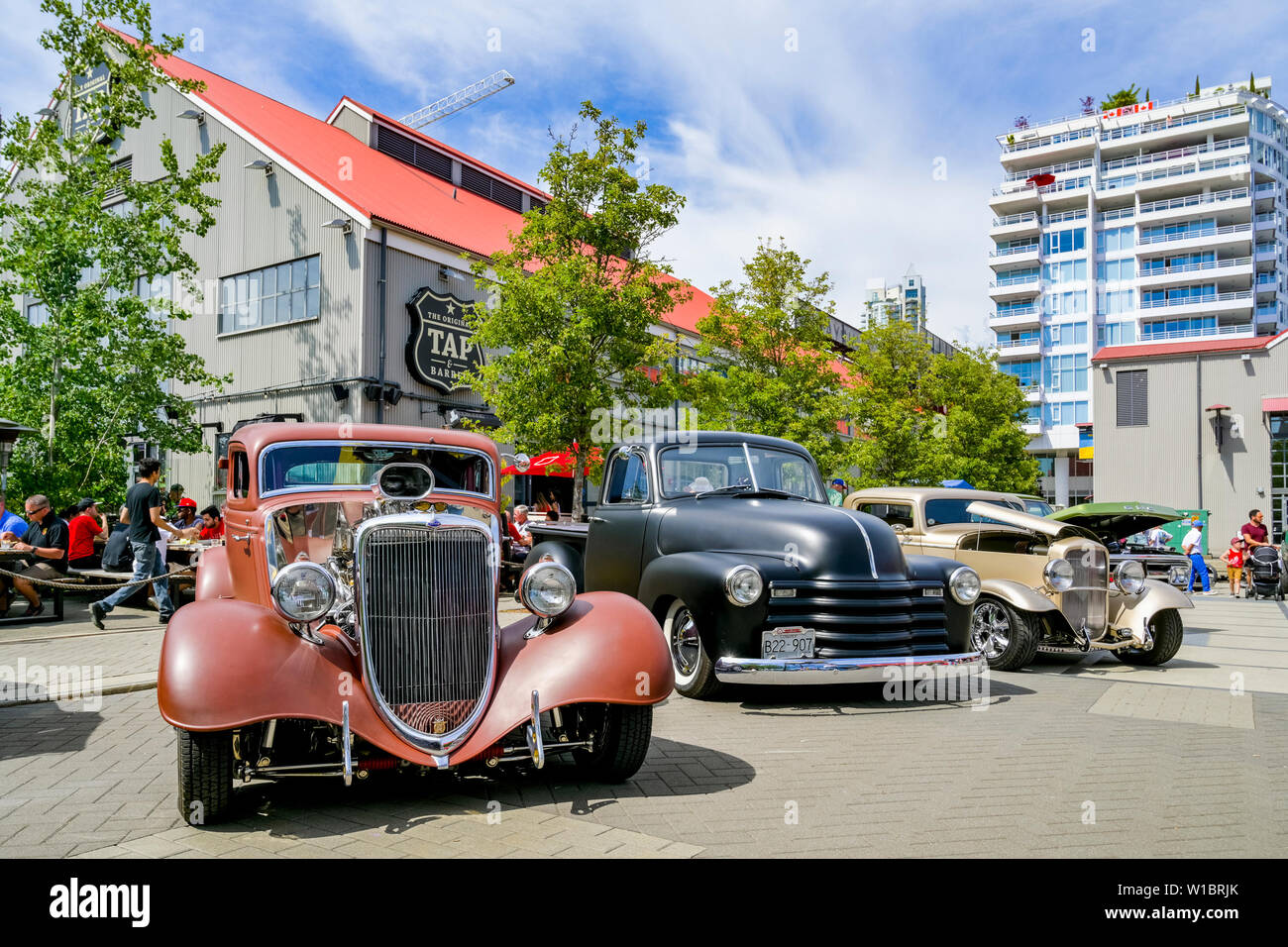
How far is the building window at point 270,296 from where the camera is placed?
939 inches

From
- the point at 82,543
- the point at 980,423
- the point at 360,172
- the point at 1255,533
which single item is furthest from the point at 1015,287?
the point at 82,543

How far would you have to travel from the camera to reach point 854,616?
6.75 meters

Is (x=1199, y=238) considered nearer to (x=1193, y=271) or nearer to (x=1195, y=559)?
(x=1193, y=271)

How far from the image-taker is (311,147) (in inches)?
1025

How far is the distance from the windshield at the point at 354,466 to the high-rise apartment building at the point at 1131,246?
212ft

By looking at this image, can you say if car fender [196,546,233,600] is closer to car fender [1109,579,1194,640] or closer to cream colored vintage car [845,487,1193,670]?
cream colored vintage car [845,487,1193,670]

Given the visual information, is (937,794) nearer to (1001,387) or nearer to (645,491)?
(645,491)

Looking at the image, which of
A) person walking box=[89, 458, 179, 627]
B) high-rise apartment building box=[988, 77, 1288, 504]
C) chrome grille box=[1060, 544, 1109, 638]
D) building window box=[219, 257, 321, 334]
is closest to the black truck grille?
chrome grille box=[1060, 544, 1109, 638]

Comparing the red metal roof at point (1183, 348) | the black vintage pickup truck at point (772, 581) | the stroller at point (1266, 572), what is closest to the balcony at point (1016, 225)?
the red metal roof at point (1183, 348)

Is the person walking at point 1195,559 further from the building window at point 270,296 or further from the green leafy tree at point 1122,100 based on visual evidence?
the green leafy tree at point 1122,100

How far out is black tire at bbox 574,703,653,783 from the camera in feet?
15.5

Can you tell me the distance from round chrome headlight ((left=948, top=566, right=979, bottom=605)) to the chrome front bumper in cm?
89

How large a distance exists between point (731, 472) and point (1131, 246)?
7097cm

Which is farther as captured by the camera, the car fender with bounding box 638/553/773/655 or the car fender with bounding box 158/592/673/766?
the car fender with bounding box 638/553/773/655
